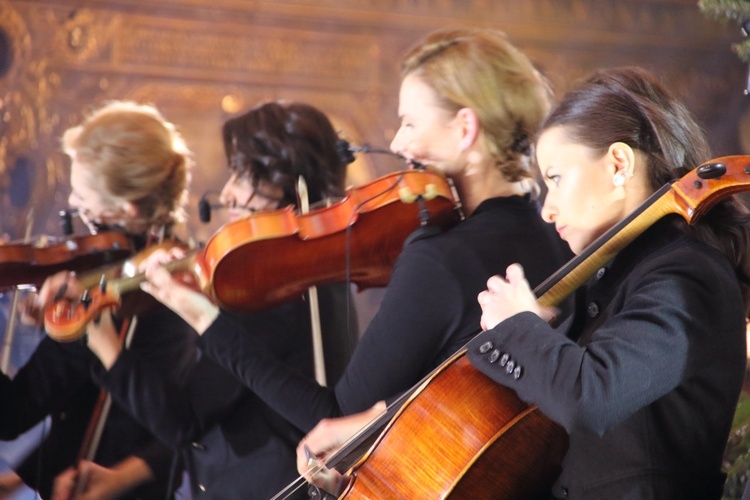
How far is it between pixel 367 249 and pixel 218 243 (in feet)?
0.94

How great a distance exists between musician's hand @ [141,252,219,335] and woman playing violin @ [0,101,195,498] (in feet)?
0.98

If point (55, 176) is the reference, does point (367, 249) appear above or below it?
below

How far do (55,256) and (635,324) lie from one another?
149 centimetres

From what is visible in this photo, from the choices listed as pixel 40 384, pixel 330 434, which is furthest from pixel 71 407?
pixel 330 434

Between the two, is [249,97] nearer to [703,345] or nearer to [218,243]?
[218,243]

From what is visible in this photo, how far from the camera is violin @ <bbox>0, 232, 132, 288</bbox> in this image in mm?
2086

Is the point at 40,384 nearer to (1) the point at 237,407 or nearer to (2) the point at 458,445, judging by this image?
(1) the point at 237,407

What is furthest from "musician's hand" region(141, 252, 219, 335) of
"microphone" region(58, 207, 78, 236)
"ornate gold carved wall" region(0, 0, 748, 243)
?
"ornate gold carved wall" region(0, 0, 748, 243)

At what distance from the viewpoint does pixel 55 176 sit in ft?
14.2

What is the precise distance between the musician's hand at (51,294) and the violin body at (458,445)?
3.33ft

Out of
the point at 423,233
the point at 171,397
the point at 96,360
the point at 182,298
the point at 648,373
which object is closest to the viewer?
the point at 648,373

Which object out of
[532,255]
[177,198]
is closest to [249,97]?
[177,198]

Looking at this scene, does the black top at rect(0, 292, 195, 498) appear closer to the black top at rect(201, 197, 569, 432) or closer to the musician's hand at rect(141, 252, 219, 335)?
the musician's hand at rect(141, 252, 219, 335)

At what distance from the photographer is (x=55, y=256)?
7.01 ft
